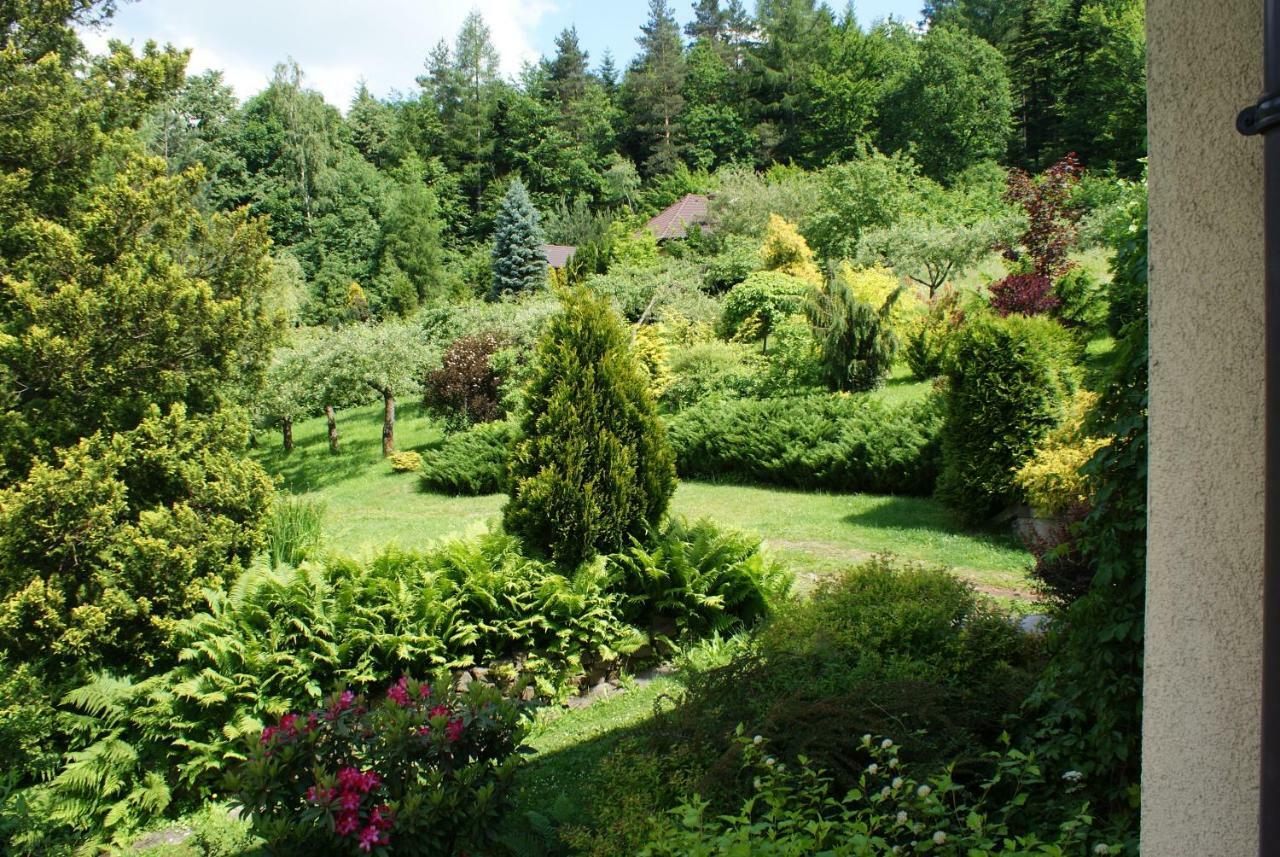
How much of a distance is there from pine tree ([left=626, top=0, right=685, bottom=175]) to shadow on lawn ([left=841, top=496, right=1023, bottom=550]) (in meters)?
39.7

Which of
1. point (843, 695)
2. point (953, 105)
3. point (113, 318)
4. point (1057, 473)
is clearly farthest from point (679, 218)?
point (843, 695)

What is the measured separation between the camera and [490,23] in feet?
179

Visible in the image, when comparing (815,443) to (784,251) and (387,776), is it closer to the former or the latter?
(387,776)

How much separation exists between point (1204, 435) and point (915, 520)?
808 cm

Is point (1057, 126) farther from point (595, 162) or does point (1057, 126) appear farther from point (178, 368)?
point (178, 368)

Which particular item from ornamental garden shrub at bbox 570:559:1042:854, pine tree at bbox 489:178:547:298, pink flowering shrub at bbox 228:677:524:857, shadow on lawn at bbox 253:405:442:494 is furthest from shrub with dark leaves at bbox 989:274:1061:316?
pine tree at bbox 489:178:547:298

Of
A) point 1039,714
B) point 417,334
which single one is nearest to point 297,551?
point 1039,714

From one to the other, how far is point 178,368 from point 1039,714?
566 cm

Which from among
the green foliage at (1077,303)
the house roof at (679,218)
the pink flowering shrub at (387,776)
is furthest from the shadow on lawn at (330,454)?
the house roof at (679,218)

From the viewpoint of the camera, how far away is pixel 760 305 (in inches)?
733

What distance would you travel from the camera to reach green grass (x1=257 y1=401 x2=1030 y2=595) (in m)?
7.63

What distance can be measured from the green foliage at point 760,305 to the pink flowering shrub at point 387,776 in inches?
595

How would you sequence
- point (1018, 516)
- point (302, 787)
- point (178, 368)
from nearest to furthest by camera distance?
point (302, 787) → point (178, 368) → point (1018, 516)

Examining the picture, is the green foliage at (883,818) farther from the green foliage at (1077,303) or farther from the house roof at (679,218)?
the house roof at (679,218)
